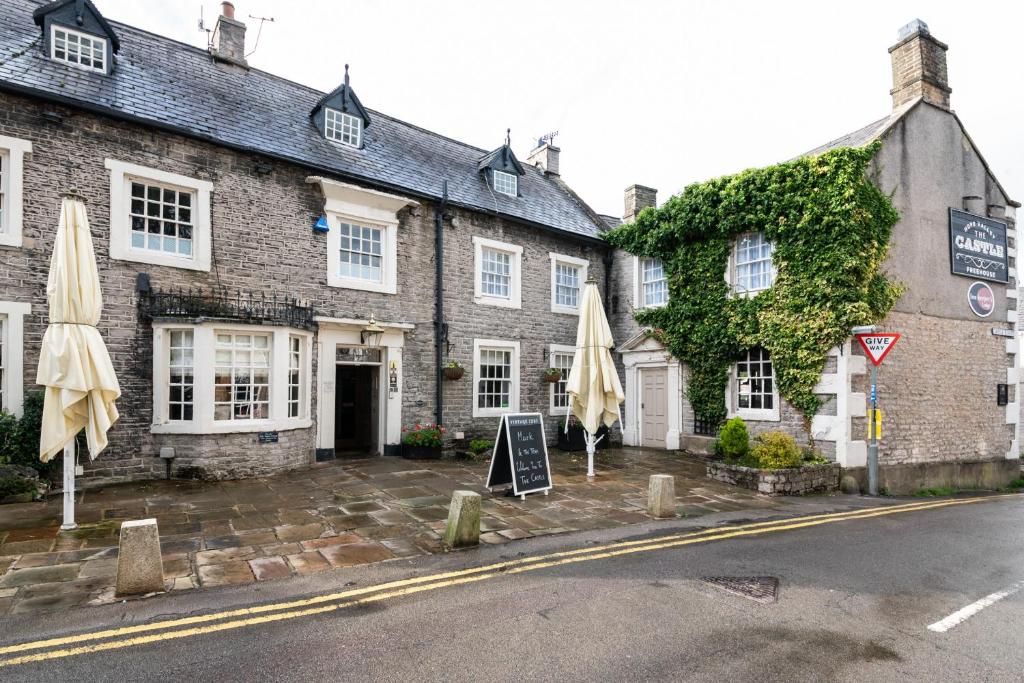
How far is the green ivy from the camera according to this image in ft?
40.2

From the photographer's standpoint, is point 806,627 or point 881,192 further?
point 881,192

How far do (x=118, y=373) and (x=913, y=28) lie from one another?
19776 mm

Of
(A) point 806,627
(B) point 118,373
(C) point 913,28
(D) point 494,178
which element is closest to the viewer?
(A) point 806,627

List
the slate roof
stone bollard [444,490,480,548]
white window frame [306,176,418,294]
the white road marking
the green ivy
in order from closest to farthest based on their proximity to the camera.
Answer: the white road marking < stone bollard [444,490,480,548] < the slate roof < the green ivy < white window frame [306,176,418,294]

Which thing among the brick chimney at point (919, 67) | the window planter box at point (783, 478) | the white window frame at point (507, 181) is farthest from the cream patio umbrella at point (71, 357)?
the brick chimney at point (919, 67)

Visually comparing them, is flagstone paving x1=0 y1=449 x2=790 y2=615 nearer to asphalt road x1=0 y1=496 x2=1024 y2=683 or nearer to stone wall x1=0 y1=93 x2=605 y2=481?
asphalt road x1=0 y1=496 x2=1024 y2=683

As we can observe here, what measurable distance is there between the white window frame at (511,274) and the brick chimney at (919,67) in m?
10.7

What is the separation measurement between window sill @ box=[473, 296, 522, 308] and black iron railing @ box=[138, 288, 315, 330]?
464 cm

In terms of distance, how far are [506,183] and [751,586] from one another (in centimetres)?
1440

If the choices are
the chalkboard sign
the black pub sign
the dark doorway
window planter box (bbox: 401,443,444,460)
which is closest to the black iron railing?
the dark doorway

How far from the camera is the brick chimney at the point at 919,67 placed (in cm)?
1423

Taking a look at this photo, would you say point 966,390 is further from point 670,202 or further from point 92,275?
point 92,275

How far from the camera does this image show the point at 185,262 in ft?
35.8

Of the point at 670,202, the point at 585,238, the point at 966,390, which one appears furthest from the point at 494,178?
the point at 966,390
